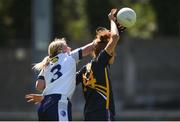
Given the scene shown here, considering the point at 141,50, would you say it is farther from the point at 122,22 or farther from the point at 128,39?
the point at 122,22

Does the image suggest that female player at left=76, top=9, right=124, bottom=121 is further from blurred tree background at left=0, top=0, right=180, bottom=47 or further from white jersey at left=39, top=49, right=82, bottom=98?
blurred tree background at left=0, top=0, right=180, bottom=47

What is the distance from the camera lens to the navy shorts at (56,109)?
8.12m

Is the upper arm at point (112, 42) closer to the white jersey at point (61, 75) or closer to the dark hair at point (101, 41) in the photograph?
the dark hair at point (101, 41)

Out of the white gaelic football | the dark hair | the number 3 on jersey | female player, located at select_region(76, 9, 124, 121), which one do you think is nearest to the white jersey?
the number 3 on jersey

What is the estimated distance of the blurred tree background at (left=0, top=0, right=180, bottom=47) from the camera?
88.5ft

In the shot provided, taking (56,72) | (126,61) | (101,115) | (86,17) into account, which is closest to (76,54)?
(56,72)

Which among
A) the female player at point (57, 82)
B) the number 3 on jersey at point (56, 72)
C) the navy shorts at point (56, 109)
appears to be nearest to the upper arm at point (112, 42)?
the female player at point (57, 82)

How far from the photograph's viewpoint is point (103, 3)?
26.8 meters

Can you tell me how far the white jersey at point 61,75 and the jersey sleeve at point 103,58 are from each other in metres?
0.37

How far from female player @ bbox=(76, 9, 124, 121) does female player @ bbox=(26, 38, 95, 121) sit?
0.70ft

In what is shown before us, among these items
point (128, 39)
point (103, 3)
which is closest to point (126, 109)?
point (128, 39)

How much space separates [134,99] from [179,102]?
1650 mm

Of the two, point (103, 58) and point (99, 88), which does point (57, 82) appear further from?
point (103, 58)

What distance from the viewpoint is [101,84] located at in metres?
8.10
